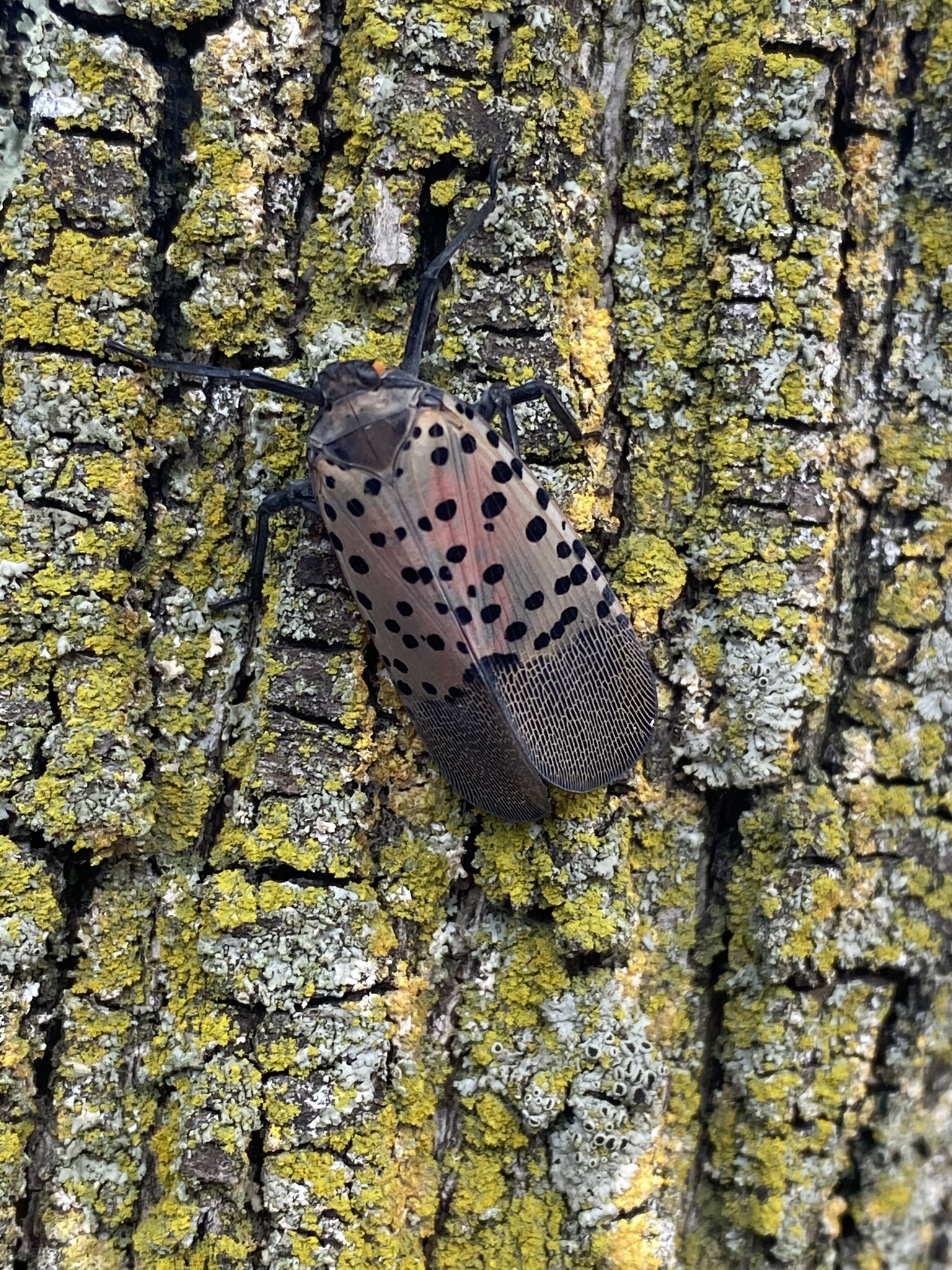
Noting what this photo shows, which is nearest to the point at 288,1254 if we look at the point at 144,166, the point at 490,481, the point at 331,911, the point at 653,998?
the point at 331,911

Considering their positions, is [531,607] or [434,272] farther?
[531,607]

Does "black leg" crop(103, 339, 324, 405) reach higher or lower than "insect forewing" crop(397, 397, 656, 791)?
higher

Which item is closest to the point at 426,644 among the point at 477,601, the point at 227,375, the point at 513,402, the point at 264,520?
the point at 477,601

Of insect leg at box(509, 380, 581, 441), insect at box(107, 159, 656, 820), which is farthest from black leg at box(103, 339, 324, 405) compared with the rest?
insect leg at box(509, 380, 581, 441)

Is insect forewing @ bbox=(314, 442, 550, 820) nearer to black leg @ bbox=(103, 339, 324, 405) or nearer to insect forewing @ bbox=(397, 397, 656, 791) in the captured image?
insect forewing @ bbox=(397, 397, 656, 791)

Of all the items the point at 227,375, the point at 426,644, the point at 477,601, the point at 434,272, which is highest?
the point at 434,272

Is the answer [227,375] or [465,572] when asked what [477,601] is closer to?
[465,572]
